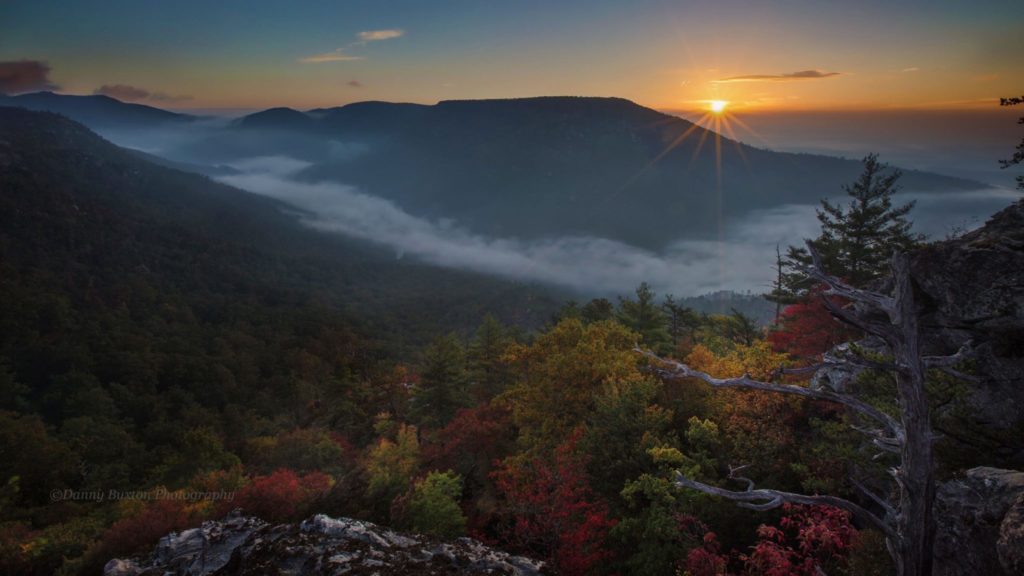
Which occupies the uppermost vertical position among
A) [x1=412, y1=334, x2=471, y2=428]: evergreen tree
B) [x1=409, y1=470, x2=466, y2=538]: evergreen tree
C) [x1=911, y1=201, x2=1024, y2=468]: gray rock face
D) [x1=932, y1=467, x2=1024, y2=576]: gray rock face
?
[x1=911, y1=201, x2=1024, y2=468]: gray rock face

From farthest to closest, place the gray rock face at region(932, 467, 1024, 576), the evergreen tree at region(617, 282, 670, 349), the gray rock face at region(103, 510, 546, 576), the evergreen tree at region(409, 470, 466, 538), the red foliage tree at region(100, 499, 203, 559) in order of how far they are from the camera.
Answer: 1. the evergreen tree at region(617, 282, 670, 349)
2. the red foliage tree at region(100, 499, 203, 559)
3. the evergreen tree at region(409, 470, 466, 538)
4. the gray rock face at region(103, 510, 546, 576)
5. the gray rock face at region(932, 467, 1024, 576)

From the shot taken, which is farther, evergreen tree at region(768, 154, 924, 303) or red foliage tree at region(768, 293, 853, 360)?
evergreen tree at region(768, 154, 924, 303)

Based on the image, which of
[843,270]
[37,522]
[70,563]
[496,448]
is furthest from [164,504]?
[843,270]

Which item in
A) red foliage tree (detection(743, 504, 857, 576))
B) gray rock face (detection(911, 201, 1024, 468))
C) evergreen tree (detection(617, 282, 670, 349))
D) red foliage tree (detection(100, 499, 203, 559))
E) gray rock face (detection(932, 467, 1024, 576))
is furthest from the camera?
evergreen tree (detection(617, 282, 670, 349))

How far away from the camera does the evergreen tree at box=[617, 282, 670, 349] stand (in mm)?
42875

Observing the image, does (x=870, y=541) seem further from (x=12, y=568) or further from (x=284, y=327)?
(x=284, y=327)

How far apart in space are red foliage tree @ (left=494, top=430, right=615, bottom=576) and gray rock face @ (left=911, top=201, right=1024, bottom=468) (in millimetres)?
10688

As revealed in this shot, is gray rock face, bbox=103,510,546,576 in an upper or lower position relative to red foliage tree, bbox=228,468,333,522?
upper

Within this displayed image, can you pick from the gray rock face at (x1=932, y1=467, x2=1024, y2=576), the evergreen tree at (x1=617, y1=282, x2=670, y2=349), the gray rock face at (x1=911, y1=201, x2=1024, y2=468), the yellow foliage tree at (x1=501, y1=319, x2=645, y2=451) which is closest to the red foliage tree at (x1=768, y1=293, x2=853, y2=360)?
the yellow foliage tree at (x1=501, y1=319, x2=645, y2=451)

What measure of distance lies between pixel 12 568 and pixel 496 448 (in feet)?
91.2

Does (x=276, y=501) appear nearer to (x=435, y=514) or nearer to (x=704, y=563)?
(x=435, y=514)

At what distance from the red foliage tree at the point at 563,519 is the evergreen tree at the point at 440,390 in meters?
23.1

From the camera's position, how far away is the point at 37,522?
132ft

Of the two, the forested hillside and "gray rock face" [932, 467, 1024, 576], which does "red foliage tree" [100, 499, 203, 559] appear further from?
"gray rock face" [932, 467, 1024, 576]
